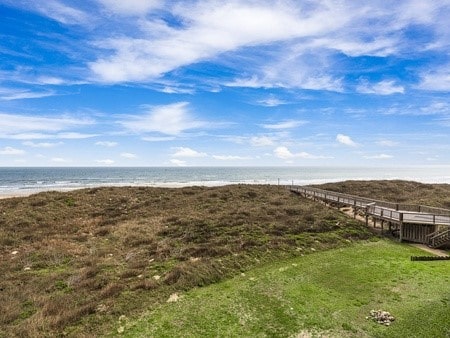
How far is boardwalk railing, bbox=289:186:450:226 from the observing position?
80.4 ft

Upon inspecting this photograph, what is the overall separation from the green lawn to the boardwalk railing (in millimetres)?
6463

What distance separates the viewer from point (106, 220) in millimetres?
30719

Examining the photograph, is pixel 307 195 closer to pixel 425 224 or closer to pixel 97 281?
pixel 425 224

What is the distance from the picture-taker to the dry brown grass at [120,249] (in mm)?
12992

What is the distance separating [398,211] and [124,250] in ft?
73.8

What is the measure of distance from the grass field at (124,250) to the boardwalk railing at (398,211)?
2452mm

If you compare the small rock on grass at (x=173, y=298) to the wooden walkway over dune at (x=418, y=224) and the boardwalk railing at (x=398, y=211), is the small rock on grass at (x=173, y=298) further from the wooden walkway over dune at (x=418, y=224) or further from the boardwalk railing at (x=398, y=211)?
the boardwalk railing at (x=398, y=211)

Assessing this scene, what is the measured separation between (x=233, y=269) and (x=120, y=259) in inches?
287

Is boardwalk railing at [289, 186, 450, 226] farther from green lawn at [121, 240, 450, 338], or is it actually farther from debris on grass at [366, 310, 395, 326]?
debris on grass at [366, 310, 395, 326]

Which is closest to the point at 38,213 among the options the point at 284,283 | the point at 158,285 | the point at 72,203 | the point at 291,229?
the point at 72,203

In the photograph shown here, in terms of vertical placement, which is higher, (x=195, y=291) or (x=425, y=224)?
(x=425, y=224)

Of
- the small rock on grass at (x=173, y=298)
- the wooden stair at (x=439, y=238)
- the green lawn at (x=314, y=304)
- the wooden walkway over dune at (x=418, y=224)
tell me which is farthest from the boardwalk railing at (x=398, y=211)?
the small rock on grass at (x=173, y=298)

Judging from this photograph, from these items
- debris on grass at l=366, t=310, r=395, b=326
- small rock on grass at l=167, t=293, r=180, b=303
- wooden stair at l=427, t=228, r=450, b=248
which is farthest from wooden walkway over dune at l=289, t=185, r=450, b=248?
small rock on grass at l=167, t=293, r=180, b=303

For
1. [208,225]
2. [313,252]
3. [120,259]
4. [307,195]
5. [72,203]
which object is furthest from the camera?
[307,195]
